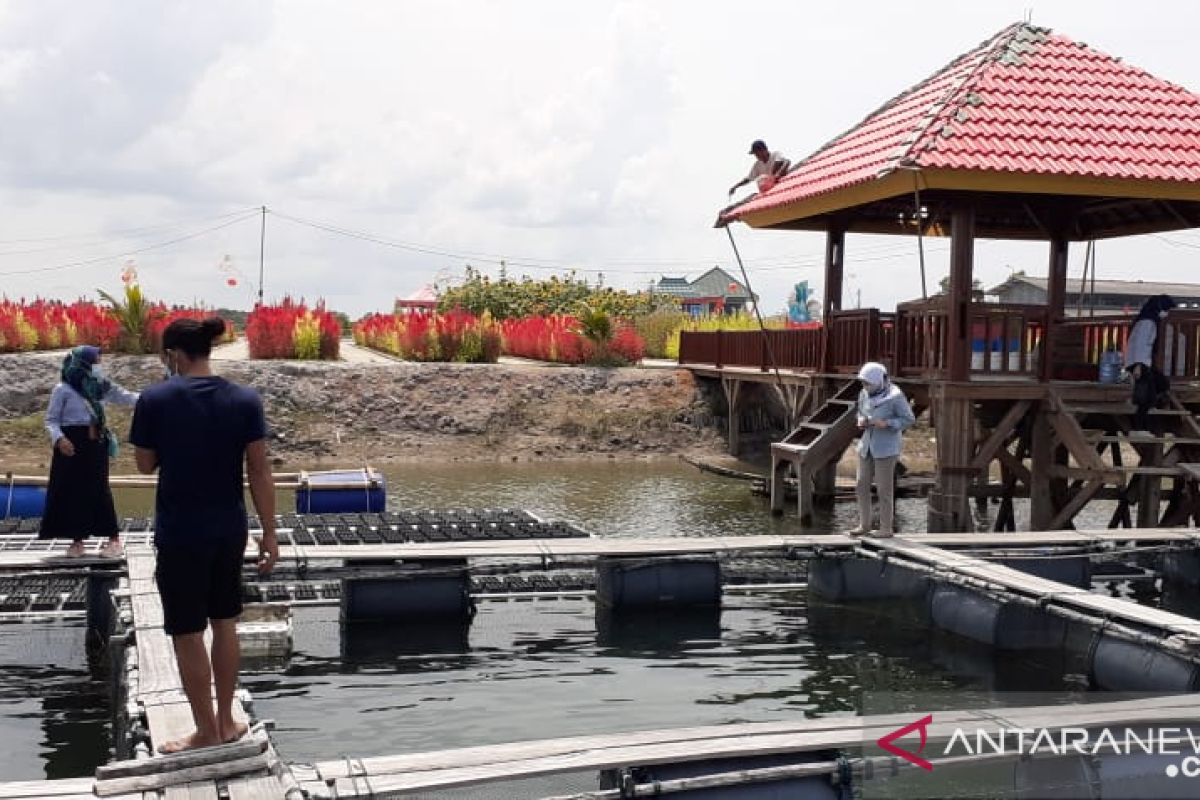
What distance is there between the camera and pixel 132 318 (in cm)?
2442

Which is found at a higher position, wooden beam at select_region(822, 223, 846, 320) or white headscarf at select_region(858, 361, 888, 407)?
wooden beam at select_region(822, 223, 846, 320)

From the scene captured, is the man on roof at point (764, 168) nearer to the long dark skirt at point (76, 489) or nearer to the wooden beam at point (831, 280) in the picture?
the wooden beam at point (831, 280)

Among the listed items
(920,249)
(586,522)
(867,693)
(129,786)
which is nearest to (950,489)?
(920,249)

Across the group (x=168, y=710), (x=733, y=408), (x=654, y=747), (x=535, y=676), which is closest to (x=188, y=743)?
(x=168, y=710)

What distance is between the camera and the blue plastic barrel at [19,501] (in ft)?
43.3

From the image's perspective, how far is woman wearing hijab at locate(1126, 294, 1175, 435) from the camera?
14.1 meters

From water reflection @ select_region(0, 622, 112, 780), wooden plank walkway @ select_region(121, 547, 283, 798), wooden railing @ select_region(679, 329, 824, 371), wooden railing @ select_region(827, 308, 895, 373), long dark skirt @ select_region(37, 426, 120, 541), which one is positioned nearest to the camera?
wooden plank walkway @ select_region(121, 547, 283, 798)

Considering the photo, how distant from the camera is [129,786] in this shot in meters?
4.77

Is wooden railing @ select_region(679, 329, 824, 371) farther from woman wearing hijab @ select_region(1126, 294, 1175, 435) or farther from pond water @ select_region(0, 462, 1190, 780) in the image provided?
pond water @ select_region(0, 462, 1190, 780)

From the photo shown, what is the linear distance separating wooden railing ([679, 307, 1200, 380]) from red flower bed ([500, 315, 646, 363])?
10670 millimetres

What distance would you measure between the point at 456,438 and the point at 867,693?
16.2m

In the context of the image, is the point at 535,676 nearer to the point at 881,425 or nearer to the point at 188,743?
the point at 188,743

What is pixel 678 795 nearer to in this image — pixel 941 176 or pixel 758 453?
pixel 941 176

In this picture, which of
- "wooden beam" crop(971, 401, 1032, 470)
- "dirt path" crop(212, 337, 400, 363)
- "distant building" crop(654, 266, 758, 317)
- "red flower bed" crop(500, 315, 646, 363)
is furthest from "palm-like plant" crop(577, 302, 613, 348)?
"distant building" crop(654, 266, 758, 317)
